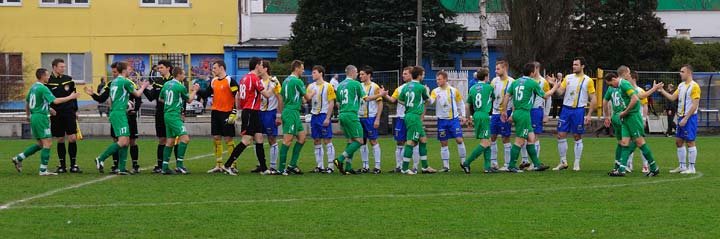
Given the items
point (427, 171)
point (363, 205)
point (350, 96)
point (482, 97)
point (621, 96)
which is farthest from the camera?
point (427, 171)

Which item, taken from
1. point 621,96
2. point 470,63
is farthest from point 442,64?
point 621,96

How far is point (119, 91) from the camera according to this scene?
18719 mm

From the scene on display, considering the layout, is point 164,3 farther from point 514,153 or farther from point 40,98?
point 514,153

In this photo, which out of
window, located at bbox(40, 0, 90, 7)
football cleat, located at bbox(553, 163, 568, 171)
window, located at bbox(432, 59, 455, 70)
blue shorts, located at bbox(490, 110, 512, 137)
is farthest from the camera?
window, located at bbox(40, 0, 90, 7)

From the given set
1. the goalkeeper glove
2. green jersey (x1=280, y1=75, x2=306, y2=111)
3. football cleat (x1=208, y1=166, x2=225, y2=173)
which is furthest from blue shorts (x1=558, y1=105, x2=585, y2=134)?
football cleat (x1=208, y1=166, x2=225, y2=173)

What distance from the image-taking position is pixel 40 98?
18609 mm

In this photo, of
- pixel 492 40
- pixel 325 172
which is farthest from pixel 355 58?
pixel 325 172

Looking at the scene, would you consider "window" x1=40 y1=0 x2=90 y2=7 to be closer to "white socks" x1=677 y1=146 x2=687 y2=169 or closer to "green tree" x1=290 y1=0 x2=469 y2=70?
"green tree" x1=290 y1=0 x2=469 y2=70

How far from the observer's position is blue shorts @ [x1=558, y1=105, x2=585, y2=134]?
19.6 m

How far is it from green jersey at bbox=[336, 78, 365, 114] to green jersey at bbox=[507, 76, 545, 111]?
2.66 metres

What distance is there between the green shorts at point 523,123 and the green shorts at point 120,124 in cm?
680

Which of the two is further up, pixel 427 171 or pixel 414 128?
pixel 414 128

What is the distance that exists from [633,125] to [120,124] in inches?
345

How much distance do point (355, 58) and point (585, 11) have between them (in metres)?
11.6
